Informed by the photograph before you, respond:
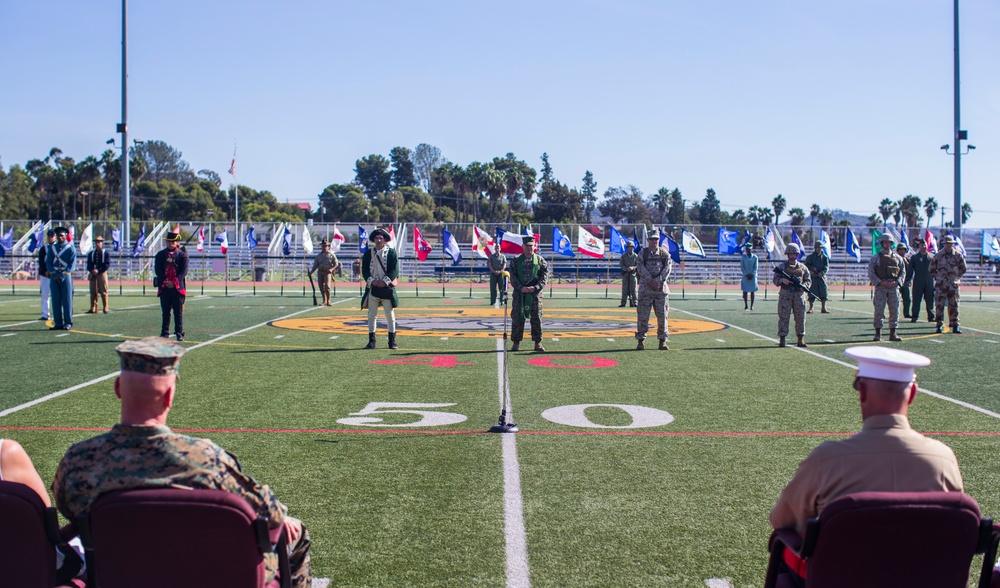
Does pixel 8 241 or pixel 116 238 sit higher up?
pixel 116 238

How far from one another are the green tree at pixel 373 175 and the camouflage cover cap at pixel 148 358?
505 feet

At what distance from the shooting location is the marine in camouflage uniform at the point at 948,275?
18.7 metres

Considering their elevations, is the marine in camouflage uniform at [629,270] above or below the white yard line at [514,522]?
above

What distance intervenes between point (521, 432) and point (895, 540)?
17.6ft

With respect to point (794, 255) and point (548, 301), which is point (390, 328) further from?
point (548, 301)

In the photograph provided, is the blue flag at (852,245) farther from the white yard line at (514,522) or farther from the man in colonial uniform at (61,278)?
the white yard line at (514,522)

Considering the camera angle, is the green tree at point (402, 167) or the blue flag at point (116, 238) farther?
the green tree at point (402, 167)

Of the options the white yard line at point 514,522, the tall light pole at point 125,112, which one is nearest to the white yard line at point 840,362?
the white yard line at point 514,522

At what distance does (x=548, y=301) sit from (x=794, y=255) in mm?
14413

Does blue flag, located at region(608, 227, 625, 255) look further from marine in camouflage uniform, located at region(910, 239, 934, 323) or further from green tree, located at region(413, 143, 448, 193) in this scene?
green tree, located at region(413, 143, 448, 193)

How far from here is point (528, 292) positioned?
50.9 ft

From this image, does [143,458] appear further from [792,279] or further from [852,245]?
[852,245]

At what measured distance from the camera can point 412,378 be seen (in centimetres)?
1198

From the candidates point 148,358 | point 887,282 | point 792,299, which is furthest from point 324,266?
point 148,358
